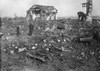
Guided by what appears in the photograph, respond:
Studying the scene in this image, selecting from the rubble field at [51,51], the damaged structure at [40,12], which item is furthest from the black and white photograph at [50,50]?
the damaged structure at [40,12]

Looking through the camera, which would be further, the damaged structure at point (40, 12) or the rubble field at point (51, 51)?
the damaged structure at point (40, 12)

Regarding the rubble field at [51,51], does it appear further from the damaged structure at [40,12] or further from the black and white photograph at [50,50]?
the damaged structure at [40,12]

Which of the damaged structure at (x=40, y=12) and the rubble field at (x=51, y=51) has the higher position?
the damaged structure at (x=40, y=12)

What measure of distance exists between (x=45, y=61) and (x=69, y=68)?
1.50 meters

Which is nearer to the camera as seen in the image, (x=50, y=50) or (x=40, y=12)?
(x=50, y=50)

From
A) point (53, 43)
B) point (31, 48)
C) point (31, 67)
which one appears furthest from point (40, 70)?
point (53, 43)

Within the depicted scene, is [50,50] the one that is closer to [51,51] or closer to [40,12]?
[51,51]

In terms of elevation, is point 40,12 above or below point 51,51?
above

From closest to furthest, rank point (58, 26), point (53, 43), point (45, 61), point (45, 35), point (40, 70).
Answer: point (40, 70) < point (45, 61) < point (53, 43) < point (45, 35) < point (58, 26)

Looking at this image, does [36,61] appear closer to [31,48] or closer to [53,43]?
[31,48]

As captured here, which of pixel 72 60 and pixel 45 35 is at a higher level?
pixel 45 35

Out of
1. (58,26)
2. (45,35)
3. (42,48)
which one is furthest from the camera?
(58,26)

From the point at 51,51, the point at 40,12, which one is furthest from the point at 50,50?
the point at 40,12

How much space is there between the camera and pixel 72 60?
926 cm
